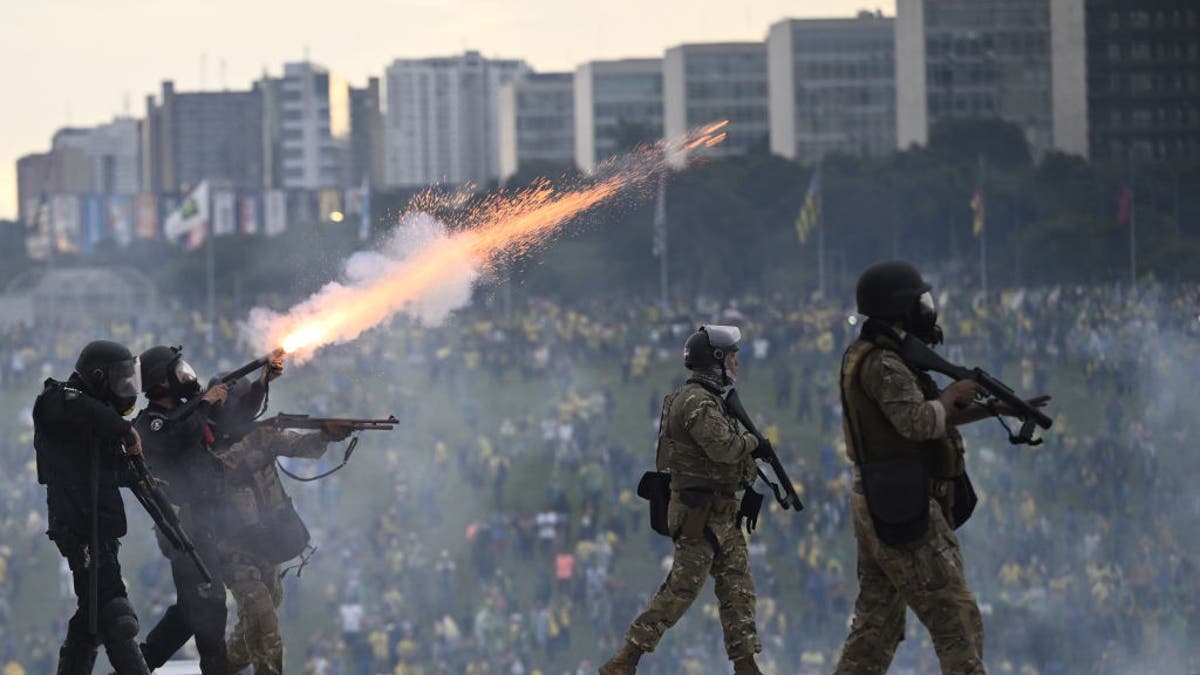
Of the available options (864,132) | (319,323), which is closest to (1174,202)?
(319,323)

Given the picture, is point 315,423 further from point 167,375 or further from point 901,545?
point 901,545

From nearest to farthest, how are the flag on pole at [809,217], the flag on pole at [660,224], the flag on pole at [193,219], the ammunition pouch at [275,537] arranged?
the ammunition pouch at [275,537], the flag on pole at [660,224], the flag on pole at [809,217], the flag on pole at [193,219]

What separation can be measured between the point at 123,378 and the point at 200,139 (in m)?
187

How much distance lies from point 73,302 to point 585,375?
3958 cm

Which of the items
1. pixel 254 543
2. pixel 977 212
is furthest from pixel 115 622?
pixel 977 212

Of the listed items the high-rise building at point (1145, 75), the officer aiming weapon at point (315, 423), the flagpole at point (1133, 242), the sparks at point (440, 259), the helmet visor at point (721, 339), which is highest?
the high-rise building at point (1145, 75)

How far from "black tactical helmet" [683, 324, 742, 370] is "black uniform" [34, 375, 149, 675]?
2.75 m

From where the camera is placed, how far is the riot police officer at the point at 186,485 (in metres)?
9.36

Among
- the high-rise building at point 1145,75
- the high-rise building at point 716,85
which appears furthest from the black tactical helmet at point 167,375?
the high-rise building at point 716,85

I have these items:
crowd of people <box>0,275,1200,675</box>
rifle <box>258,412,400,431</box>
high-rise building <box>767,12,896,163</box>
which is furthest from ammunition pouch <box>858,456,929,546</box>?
high-rise building <box>767,12,896,163</box>

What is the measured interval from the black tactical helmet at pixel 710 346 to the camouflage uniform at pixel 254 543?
212cm

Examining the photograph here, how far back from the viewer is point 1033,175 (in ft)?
208

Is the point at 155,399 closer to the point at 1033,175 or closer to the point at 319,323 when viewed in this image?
the point at 319,323

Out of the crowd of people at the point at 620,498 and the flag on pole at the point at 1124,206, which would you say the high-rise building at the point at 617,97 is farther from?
→ the crowd of people at the point at 620,498
